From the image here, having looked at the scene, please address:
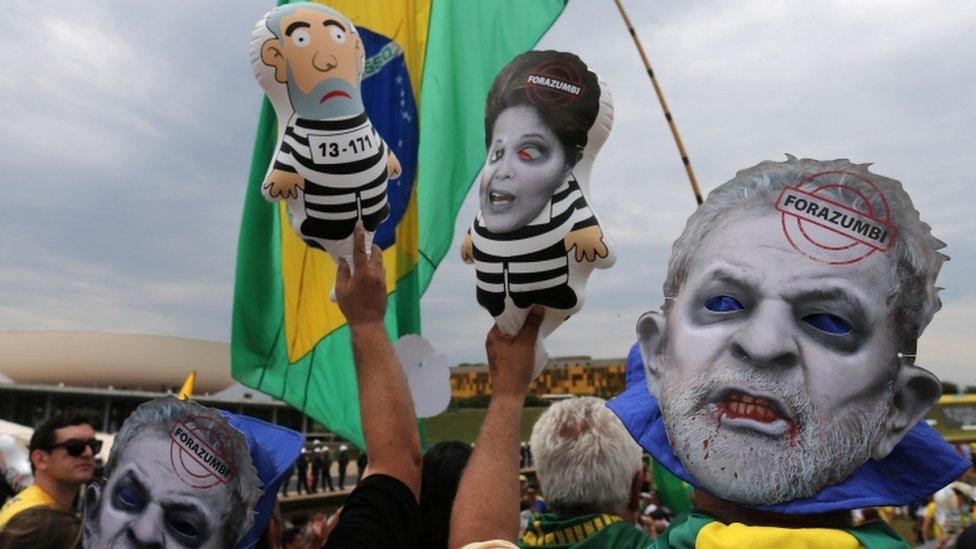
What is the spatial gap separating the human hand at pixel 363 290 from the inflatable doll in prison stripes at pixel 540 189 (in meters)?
0.28

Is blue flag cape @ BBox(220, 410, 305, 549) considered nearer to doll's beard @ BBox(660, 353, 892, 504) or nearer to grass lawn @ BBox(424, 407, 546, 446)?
doll's beard @ BBox(660, 353, 892, 504)

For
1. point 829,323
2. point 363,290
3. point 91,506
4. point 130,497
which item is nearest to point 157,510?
point 130,497

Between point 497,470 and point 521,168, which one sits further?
point 521,168

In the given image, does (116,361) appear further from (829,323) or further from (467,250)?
(829,323)

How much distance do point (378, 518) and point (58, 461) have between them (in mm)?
2451

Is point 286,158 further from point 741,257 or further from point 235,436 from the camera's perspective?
point 741,257

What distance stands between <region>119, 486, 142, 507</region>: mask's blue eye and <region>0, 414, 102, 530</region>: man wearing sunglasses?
6.31 ft

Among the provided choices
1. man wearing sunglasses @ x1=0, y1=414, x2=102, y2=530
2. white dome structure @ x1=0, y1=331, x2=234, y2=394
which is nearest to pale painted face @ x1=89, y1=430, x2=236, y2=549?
man wearing sunglasses @ x1=0, y1=414, x2=102, y2=530

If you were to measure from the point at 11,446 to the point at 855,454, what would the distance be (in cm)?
661

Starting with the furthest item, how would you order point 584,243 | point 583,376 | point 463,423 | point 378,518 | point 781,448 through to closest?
point 463,423
point 583,376
point 584,243
point 378,518
point 781,448

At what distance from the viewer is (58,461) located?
3506 mm

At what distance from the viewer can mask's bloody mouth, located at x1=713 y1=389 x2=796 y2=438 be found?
1075 millimetres

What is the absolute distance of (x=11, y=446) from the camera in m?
6.07

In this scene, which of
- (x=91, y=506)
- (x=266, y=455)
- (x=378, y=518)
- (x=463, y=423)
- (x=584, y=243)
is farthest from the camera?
(x=463, y=423)
